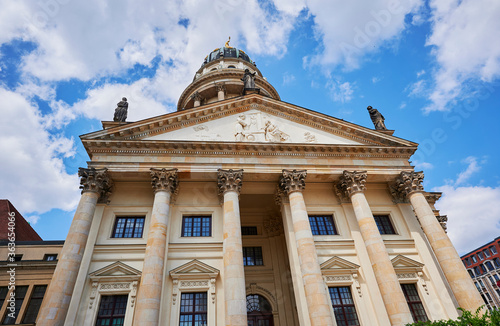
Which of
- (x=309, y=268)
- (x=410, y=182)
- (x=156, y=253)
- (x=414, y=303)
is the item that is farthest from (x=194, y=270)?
(x=410, y=182)

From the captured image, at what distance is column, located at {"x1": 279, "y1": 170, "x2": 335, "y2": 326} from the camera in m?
15.1

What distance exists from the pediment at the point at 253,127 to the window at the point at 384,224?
544 cm

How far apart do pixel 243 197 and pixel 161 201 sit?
22.4 feet

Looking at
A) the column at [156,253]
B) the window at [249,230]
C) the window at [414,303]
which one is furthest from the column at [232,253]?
the window at [414,303]

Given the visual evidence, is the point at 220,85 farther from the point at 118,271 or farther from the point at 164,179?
the point at 118,271

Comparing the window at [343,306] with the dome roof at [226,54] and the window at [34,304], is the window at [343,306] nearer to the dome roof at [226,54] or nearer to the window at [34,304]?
the window at [34,304]

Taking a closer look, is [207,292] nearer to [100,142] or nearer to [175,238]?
[175,238]

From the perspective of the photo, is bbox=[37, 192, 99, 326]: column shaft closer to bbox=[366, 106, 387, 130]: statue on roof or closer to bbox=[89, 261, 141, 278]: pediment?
bbox=[89, 261, 141, 278]: pediment

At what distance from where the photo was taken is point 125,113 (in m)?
22.6

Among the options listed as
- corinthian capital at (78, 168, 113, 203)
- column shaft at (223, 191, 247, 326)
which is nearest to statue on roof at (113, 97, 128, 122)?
corinthian capital at (78, 168, 113, 203)

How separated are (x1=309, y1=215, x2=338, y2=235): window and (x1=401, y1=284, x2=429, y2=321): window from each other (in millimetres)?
5427

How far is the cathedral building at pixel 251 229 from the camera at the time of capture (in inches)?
621

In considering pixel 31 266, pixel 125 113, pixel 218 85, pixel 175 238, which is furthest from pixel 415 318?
pixel 218 85

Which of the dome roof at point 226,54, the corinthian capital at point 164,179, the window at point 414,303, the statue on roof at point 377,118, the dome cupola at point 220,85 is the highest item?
the dome roof at point 226,54
